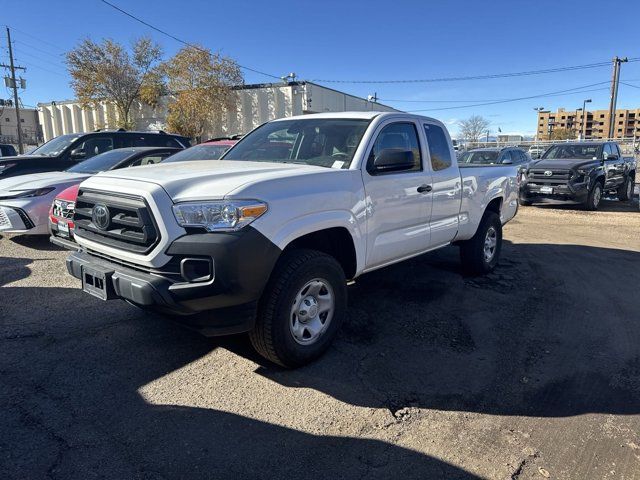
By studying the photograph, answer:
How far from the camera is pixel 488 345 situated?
404 cm

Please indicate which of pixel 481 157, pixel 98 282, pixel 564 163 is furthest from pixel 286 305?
pixel 481 157

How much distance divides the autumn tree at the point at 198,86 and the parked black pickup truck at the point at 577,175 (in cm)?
2471

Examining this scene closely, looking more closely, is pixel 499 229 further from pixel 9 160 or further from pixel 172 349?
pixel 9 160

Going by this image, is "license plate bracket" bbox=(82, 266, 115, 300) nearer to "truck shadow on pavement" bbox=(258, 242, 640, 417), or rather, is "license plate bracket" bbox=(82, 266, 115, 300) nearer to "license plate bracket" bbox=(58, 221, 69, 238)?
"truck shadow on pavement" bbox=(258, 242, 640, 417)

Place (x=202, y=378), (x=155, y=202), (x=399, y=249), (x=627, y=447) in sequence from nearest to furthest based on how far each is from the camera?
1. (x=627, y=447)
2. (x=155, y=202)
3. (x=202, y=378)
4. (x=399, y=249)

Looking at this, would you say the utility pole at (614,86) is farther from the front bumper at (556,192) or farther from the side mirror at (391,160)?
the side mirror at (391,160)

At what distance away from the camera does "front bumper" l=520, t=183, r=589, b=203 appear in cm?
1233

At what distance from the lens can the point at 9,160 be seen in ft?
29.5

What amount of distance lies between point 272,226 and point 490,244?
13.9 ft

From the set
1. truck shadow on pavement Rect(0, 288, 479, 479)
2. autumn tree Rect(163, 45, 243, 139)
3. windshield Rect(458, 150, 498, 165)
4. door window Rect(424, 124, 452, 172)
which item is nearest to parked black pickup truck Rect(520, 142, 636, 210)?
windshield Rect(458, 150, 498, 165)

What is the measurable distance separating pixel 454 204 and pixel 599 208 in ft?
35.6

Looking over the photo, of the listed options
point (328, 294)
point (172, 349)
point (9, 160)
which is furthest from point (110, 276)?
point (9, 160)

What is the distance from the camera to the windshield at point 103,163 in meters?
7.71

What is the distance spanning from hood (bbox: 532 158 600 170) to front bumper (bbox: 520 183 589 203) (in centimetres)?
50
